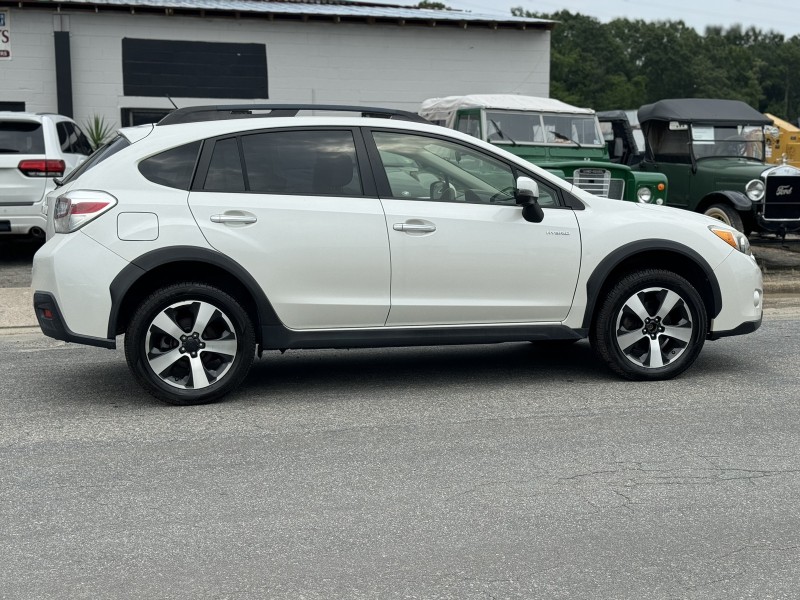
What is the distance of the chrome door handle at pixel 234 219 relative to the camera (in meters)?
6.29

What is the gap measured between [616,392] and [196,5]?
54.3ft

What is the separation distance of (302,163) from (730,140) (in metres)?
10.1

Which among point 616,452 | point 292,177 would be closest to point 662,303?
point 616,452

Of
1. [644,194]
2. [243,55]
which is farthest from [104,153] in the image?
[243,55]

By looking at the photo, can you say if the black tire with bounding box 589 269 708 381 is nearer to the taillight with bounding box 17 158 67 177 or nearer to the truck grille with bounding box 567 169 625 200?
the truck grille with bounding box 567 169 625 200

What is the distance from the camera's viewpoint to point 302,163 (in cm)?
656

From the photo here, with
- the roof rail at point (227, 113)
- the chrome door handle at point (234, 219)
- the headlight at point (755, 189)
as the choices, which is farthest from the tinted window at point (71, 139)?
the headlight at point (755, 189)

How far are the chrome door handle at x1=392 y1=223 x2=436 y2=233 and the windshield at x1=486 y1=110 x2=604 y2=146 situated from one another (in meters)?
6.70

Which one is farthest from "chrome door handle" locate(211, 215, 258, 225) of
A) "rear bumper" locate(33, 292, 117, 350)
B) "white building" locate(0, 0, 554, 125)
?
"white building" locate(0, 0, 554, 125)

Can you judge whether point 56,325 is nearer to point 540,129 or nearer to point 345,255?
point 345,255

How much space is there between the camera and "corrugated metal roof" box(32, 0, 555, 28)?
20.0 meters

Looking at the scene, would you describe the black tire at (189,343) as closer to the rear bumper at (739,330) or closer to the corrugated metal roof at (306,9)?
the rear bumper at (739,330)

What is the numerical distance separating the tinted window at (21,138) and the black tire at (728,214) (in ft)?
28.4

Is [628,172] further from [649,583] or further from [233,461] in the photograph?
[649,583]
